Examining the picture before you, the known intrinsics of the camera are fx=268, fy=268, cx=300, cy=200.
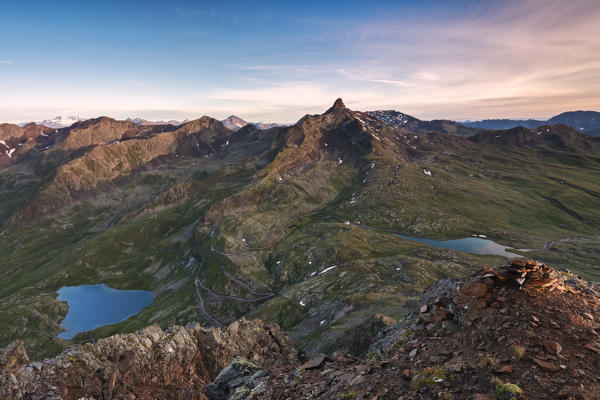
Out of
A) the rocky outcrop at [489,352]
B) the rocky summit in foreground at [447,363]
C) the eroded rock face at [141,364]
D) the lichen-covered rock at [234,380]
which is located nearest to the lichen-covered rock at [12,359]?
the eroded rock face at [141,364]

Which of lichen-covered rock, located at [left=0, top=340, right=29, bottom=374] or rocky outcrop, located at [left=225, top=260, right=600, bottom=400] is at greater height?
rocky outcrop, located at [left=225, top=260, right=600, bottom=400]

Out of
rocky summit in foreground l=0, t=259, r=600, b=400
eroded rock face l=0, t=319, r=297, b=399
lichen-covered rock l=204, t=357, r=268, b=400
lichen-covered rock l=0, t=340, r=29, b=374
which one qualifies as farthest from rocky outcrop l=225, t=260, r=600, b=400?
lichen-covered rock l=0, t=340, r=29, b=374

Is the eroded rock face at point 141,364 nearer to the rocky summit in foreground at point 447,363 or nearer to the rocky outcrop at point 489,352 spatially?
the rocky summit in foreground at point 447,363

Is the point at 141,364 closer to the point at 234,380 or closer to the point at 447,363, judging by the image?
the point at 234,380

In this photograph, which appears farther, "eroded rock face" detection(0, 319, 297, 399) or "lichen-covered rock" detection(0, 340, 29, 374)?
"lichen-covered rock" detection(0, 340, 29, 374)

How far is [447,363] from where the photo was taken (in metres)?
16.8

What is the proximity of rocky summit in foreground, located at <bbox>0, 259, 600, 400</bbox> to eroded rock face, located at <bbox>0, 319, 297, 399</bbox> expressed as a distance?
0.12m

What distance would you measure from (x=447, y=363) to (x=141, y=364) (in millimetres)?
36354

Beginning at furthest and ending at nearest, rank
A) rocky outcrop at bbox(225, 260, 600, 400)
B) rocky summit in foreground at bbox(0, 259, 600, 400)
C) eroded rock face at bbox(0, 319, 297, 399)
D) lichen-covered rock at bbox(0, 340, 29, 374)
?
lichen-covered rock at bbox(0, 340, 29, 374) < eroded rock face at bbox(0, 319, 297, 399) < rocky summit in foreground at bbox(0, 259, 600, 400) < rocky outcrop at bbox(225, 260, 600, 400)

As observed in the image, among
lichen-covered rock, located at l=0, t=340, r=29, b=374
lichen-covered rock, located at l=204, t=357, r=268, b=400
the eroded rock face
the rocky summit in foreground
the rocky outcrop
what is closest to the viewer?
the rocky outcrop

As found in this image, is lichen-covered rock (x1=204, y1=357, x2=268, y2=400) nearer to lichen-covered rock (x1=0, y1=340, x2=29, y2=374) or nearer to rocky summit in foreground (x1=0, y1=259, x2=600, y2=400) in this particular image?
rocky summit in foreground (x1=0, y1=259, x2=600, y2=400)

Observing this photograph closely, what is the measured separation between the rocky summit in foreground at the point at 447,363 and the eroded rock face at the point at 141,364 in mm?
119

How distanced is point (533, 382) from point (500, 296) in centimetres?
706

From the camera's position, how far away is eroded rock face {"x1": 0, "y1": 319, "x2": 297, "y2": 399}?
92.2ft
